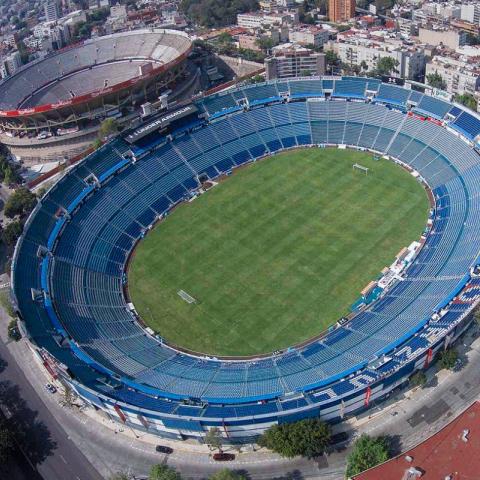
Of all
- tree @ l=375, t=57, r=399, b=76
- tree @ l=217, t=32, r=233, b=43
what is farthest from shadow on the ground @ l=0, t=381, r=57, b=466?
tree @ l=217, t=32, r=233, b=43

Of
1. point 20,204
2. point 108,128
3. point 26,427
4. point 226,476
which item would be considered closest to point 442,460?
point 226,476

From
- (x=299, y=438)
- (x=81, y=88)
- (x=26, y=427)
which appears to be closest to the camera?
(x=299, y=438)

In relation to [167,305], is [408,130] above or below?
above

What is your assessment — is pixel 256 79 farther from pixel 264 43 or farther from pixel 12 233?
pixel 12 233

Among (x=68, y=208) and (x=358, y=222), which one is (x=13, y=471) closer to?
(x=68, y=208)

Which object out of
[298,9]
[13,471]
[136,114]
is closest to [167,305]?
[13,471]
